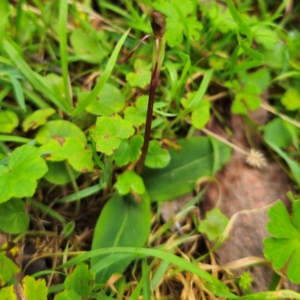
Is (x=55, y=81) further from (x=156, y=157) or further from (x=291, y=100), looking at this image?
(x=291, y=100)

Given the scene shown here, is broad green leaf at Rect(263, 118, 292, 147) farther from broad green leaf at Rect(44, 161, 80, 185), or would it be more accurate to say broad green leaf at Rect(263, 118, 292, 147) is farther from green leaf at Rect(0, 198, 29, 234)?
green leaf at Rect(0, 198, 29, 234)

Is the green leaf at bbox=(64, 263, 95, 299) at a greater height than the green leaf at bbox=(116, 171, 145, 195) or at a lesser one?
lesser

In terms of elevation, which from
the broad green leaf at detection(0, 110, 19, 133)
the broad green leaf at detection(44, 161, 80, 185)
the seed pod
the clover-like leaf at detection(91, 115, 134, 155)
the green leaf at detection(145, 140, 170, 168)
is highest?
the seed pod

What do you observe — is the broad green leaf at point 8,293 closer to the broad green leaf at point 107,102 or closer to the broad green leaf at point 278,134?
the broad green leaf at point 107,102

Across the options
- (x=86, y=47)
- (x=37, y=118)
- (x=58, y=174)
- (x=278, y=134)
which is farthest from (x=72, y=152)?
(x=278, y=134)

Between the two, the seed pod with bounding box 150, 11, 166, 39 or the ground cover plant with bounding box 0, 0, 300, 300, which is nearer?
the seed pod with bounding box 150, 11, 166, 39

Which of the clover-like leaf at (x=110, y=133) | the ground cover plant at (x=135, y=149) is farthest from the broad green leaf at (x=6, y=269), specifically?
the clover-like leaf at (x=110, y=133)

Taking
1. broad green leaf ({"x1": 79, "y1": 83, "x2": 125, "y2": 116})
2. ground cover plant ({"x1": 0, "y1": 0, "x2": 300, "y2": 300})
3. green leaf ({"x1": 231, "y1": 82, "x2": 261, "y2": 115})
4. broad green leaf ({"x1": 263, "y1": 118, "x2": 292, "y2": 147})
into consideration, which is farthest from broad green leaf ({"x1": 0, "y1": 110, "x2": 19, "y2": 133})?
broad green leaf ({"x1": 263, "y1": 118, "x2": 292, "y2": 147})
